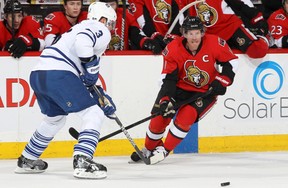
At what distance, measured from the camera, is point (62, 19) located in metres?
7.38

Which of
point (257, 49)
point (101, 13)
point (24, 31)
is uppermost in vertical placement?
point (101, 13)

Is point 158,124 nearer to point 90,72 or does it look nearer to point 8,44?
point 90,72

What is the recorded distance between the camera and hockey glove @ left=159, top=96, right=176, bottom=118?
681 centimetres

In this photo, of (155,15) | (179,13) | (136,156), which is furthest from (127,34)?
(136,156)

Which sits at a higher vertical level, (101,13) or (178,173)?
(101,13)

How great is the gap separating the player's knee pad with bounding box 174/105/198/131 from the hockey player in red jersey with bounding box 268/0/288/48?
4.02 ft

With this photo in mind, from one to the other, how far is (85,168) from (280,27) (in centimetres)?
240

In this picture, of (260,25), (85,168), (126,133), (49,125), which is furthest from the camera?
(260,25)

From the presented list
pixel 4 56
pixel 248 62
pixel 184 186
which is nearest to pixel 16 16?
pixel 4 56

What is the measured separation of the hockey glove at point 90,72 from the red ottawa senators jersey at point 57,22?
3.97 ft

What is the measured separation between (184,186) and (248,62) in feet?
6.47

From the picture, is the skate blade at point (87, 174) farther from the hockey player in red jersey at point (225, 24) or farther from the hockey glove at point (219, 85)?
the hockey player in red jersey at point (225, 24)

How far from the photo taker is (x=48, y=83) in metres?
6.12

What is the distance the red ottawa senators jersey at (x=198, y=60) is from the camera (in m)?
6.93
